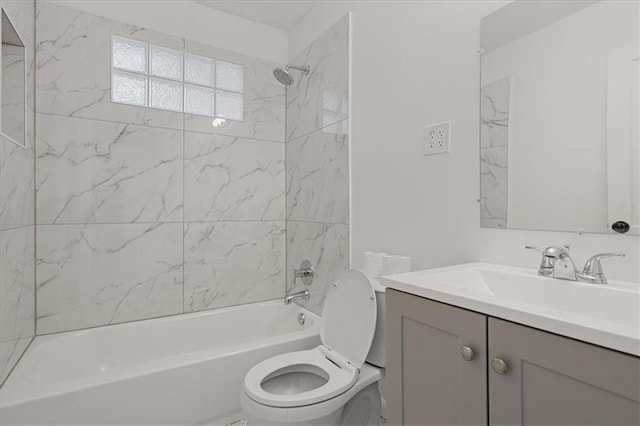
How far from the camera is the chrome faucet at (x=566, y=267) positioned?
0.99m

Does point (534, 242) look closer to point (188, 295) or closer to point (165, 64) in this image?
point (188, 295)

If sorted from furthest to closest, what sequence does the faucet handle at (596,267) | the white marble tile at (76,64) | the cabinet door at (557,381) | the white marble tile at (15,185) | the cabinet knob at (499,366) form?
the white marble tile at (76,64), the white marble tile at (15,185), the faucet handle at (596,267), the cabinet knob at (499,366), the cabinet door at (557,381)

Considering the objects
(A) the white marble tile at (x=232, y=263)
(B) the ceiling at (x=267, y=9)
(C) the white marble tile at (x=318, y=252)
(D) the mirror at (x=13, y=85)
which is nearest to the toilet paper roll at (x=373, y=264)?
(C) the white marble tile at (x=318, y=252)

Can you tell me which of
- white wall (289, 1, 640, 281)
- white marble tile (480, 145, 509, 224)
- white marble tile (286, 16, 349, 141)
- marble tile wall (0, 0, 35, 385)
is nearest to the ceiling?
white marble tile (286, 16, 349, 141)

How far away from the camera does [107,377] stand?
57.2 inches

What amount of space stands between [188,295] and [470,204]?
1.88 metres

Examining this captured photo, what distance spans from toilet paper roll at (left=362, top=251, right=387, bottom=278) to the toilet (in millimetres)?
69

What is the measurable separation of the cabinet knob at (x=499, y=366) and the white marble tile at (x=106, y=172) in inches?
80.7

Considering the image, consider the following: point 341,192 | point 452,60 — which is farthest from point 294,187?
point 452,60

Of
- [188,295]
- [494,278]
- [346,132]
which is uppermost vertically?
[346,132]

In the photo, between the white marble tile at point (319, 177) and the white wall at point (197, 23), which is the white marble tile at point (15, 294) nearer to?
the white wall at point (197, 23)

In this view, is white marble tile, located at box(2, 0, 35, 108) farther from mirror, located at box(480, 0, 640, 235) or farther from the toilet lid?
mirror, located at box(480, 0, 640, 235)

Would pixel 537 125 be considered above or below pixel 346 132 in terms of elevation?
below

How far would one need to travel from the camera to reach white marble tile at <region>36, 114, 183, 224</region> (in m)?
1.93
